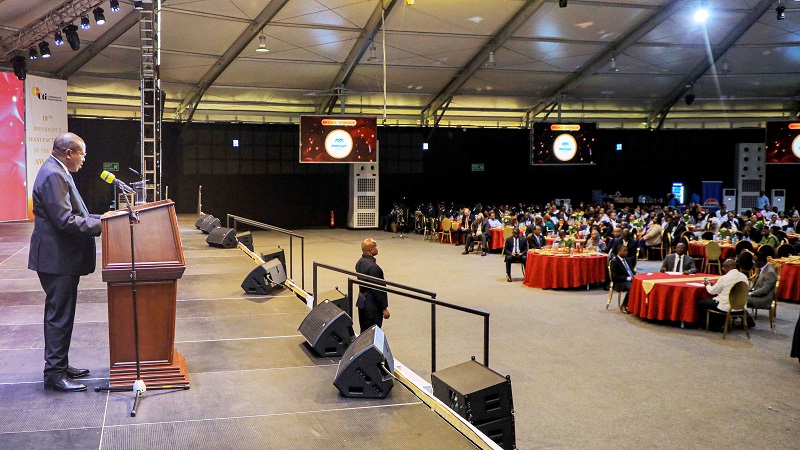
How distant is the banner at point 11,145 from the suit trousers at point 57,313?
1420cm

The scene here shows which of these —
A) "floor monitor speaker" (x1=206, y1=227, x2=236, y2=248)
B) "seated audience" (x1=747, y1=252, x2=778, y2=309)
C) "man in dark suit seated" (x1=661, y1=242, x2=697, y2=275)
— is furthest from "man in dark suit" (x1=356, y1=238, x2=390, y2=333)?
"floor monitor speaker" (x1=206, y1=227, x2=236, y2=248)

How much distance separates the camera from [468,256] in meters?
17.4

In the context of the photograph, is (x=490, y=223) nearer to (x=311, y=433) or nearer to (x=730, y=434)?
(x=730, y=434)

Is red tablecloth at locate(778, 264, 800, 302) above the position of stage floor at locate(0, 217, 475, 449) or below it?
below

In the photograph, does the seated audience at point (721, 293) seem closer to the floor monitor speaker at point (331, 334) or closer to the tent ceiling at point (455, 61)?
→ the floor monitor speaker at point (331, 334)

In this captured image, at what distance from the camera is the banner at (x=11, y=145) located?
16.3 m

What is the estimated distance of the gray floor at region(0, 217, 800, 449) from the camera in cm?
386

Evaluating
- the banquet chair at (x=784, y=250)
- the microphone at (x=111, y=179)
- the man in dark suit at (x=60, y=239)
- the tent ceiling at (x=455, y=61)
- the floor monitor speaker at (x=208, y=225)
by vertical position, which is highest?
the tent ceiling at (x=455, y=61)

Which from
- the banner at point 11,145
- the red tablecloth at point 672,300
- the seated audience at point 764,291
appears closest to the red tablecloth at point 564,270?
the red tablecloth at point 672,300

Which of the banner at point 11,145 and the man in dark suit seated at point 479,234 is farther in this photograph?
the man in dark suit seated at point 479,234

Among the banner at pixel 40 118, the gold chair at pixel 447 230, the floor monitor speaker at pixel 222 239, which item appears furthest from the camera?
the gold chair at pixel 447 230

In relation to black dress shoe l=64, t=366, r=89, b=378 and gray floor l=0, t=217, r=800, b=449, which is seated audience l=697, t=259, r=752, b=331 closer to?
gray floor l=0, t=217, r=800, b=449

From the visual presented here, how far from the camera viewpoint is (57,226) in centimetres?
388

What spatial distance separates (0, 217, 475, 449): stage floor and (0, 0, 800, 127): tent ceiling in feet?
35.7
